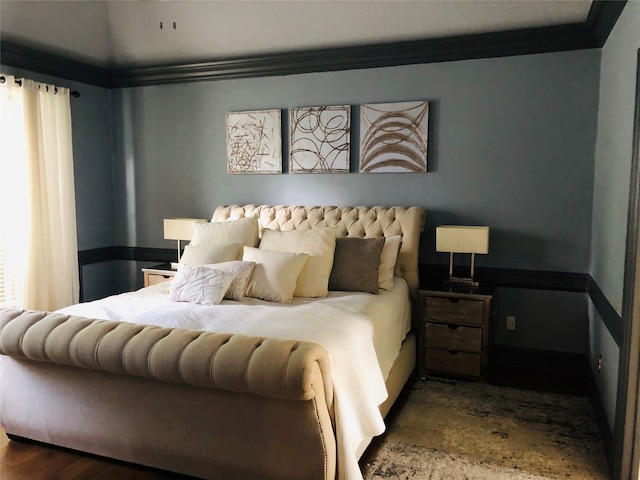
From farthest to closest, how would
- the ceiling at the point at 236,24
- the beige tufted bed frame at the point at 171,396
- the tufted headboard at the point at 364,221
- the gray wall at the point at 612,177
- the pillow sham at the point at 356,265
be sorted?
the tufted headboard at the point at 364,221, the ceiling at the point at 236,24, the pillow sham at the point at 356,265, the gray wall at the point at 612,177, the beige tufted bed frame at the point at 171,396

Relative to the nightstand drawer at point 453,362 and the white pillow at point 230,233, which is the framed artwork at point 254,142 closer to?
the white pillow at point 230,233

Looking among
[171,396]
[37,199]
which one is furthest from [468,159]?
[37,199]

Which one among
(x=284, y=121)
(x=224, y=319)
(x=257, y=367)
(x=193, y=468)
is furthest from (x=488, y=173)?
(x=193, y=468)

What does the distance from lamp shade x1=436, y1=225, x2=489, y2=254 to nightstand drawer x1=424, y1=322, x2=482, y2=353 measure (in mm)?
575

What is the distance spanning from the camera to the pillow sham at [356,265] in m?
3.56

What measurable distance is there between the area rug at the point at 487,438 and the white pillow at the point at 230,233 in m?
1.66

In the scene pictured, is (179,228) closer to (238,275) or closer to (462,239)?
(238,275)

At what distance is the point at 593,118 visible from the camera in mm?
3768

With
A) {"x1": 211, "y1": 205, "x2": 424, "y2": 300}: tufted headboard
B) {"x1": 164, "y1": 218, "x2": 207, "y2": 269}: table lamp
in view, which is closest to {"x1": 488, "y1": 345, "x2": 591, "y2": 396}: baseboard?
{"x1": 211, "y1": 205, "x2": 424, "y2": 300}: tufted headboard

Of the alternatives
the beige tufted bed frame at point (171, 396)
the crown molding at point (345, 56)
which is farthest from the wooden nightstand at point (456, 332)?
the crown molding at point (345, 56)

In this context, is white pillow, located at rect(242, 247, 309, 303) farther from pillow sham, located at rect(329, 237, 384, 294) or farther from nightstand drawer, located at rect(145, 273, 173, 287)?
nightstand drawer, located at rect(145, 273, 173, 287)

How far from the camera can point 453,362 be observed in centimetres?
374

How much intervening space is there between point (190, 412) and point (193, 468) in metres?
0.28

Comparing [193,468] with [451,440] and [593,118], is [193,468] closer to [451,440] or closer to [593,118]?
[451,440]
